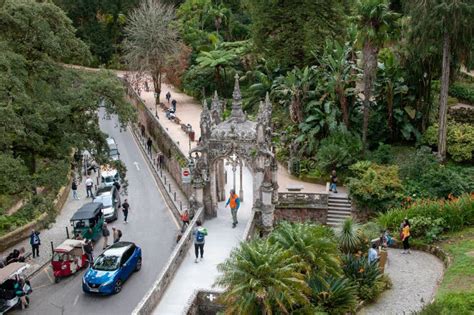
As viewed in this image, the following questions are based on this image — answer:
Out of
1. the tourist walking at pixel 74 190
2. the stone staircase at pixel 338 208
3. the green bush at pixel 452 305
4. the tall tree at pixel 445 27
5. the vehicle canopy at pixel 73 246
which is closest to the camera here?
the green bush at pixel 452 305

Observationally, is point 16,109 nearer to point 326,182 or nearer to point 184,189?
point 184,189

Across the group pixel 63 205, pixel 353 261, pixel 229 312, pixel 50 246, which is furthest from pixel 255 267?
pixel 63 205

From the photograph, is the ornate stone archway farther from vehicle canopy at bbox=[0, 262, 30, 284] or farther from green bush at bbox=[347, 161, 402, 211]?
vehicle canopy at bbox=[0, 262, 30, 284]

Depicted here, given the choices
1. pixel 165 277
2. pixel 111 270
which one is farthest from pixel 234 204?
pixel 111 270

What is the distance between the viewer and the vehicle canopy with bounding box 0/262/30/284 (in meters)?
21.5

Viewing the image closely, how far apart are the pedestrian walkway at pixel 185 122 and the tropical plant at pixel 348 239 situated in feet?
29.1

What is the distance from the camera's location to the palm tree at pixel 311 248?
17969 mm

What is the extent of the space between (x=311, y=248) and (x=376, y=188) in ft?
37.9

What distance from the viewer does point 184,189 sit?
3509 cm

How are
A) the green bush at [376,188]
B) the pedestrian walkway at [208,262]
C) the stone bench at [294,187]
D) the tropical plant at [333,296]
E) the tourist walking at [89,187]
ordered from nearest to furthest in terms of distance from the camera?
the tropical plant at [333,296]
the pedestrian walkway at [208,262]
the green bush at [376,188]
the stone bench at [294,187]
the tourist walking at [89,187]

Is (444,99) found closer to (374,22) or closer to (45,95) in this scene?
(374,22)

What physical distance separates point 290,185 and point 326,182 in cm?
205

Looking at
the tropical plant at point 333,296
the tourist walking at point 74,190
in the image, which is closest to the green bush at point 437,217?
the tropical plant at point 333,296

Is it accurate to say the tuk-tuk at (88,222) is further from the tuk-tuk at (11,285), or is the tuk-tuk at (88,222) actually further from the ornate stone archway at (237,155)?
the ornate stone archway at (237,155)
